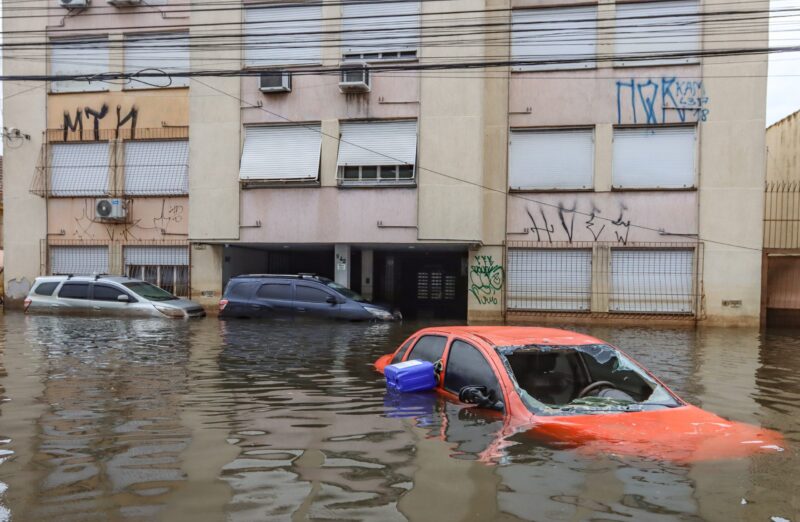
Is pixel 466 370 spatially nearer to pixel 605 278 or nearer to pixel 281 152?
pixel 605 278

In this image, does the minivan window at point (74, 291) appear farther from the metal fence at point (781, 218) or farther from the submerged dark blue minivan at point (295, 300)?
the metal fence at point (781, 218)

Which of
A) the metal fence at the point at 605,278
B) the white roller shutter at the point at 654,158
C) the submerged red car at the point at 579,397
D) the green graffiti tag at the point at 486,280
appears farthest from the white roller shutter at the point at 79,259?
the submerged red car at the point at 579,397

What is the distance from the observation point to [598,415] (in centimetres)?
486

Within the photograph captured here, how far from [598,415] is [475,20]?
15187 mm

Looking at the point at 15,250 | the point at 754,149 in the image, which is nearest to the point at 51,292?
the point at 15,250

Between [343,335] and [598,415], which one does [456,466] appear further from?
[343,335]

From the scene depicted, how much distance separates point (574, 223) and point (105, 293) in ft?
41.8

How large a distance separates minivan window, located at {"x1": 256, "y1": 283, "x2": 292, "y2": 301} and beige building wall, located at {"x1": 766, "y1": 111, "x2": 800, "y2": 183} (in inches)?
650

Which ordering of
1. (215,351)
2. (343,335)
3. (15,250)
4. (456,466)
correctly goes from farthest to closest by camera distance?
(15,250) → (343,335) → (215,351) → (456,466)

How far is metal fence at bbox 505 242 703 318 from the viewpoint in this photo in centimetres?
1767

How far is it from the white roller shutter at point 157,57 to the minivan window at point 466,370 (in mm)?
16679

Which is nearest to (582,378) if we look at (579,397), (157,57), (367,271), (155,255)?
(579,397)

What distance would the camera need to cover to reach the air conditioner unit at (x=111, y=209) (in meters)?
19.8

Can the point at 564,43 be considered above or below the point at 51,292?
above
